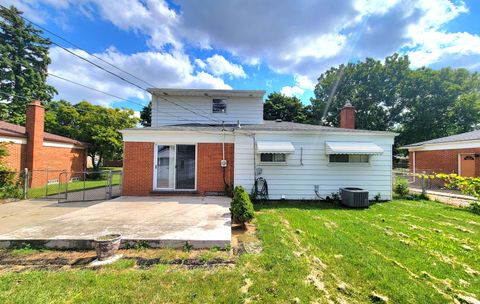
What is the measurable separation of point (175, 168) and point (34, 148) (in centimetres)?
1102

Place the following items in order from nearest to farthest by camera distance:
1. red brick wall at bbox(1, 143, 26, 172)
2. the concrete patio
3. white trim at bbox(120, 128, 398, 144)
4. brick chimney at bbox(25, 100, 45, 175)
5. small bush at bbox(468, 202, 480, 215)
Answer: the concrete patio < small bush at bbox(468, 202, 480, 215) < white trim at bbox(120, 128, 398, 144) < red brick wall at bbox(1, 143, 26, 172) < brick chimney at bbox(25, 100, 45, 175)

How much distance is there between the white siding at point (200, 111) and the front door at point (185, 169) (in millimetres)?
3884

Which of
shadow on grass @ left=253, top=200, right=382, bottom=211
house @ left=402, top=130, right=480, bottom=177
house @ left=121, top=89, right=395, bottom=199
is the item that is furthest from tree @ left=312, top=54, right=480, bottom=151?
shadow on grass @ left=253, top=200, right=382, bottom=211

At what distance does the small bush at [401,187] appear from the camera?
11.3 metres

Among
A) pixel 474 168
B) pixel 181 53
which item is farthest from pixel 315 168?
pixel 474 168

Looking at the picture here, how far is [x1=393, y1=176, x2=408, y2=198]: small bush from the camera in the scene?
1128 cm

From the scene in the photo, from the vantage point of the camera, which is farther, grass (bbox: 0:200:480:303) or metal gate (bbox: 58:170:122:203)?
metal gate (bbox: 58:170:122:203)

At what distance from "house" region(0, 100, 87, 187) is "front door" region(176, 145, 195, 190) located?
7.13 meters

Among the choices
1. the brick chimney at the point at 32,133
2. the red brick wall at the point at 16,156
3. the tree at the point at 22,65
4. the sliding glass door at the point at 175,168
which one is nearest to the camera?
the sliding glass door at the point at 175,168

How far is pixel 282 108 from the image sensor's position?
1323 inches

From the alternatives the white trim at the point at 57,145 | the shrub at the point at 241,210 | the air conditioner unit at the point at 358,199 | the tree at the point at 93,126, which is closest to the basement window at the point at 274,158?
the air conditioner unit at the point at 358,199

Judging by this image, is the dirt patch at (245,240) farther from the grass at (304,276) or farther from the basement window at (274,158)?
the basement window at (274,158)

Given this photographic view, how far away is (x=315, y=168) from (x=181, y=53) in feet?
33.2

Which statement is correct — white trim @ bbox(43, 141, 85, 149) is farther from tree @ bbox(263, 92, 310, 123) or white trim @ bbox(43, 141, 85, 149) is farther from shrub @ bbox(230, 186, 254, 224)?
tree @ bbox(263, 92, 310, 123)
